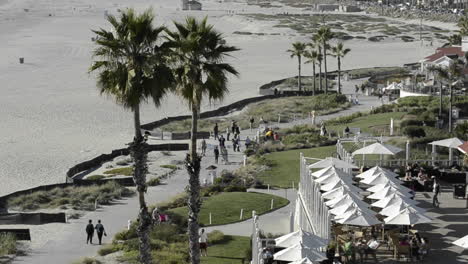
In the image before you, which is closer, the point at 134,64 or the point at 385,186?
the point at 134,64

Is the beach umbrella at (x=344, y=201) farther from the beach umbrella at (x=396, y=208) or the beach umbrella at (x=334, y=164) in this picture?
the beach umbrella at (x=334, y=164)

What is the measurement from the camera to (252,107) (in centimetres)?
6075

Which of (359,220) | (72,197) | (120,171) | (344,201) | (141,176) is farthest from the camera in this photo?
(120,171)

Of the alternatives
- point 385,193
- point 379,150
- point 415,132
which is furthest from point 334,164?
point 415,132

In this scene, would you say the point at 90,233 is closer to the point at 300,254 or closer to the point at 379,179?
the point at 379,179

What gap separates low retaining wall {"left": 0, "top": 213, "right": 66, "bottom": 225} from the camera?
32156 mm

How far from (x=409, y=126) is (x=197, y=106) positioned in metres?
22.8

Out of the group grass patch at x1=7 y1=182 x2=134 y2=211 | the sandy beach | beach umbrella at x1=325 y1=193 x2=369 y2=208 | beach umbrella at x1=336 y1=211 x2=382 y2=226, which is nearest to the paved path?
grass patch at x1=7 y1=182 x2=134 y2=211

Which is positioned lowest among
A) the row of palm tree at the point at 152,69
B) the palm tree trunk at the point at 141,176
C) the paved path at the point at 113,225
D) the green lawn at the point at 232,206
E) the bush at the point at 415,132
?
the paved path at the point at 113,225

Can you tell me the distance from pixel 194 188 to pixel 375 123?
2783 cm

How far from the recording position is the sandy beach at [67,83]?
47.4 m

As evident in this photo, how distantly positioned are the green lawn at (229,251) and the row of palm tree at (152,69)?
4531 mm

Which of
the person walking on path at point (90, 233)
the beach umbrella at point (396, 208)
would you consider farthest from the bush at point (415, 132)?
the beach umbrella at point (396, 208)

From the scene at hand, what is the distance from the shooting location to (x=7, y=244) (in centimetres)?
2828
